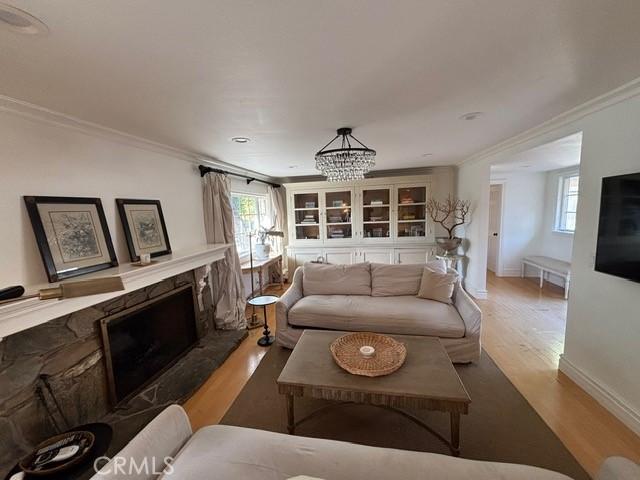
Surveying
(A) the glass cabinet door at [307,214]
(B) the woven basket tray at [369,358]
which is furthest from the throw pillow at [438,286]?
(A) the glass cabinet door at [307,214]

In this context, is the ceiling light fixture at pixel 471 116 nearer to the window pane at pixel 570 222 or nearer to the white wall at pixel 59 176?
the white wall at pixel 59 176

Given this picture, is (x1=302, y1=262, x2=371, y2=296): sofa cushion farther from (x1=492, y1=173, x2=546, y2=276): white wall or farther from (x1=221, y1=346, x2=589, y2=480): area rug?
(x1=492, y1=173, x2=546, y2=276): white wall

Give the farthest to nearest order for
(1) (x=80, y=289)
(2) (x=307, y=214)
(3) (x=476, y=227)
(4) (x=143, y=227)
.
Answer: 1. (2) (x=307, y=214)
2. (3) (x=476, y=227)
3. (4) (x=143, y=227)
4. (1) (x=80, y=289)

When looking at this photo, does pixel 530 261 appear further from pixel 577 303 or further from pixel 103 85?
pixel 103 85

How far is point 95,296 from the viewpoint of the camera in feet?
5.46

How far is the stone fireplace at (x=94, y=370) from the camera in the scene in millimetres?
1496

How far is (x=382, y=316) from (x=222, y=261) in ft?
6.69

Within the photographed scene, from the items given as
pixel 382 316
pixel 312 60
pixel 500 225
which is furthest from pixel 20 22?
pixel 500 225

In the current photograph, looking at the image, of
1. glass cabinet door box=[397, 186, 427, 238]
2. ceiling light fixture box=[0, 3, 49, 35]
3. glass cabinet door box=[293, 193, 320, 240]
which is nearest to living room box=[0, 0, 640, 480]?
ceiling light fixture box=[0, 3, 49, 35]

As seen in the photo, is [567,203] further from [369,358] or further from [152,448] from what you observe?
[152,448]

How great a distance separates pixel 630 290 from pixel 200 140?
11.5 ft

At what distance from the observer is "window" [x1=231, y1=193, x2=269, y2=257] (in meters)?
4.35

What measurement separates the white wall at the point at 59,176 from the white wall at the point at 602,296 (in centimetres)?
368

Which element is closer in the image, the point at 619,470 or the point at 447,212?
the point at 619,470
